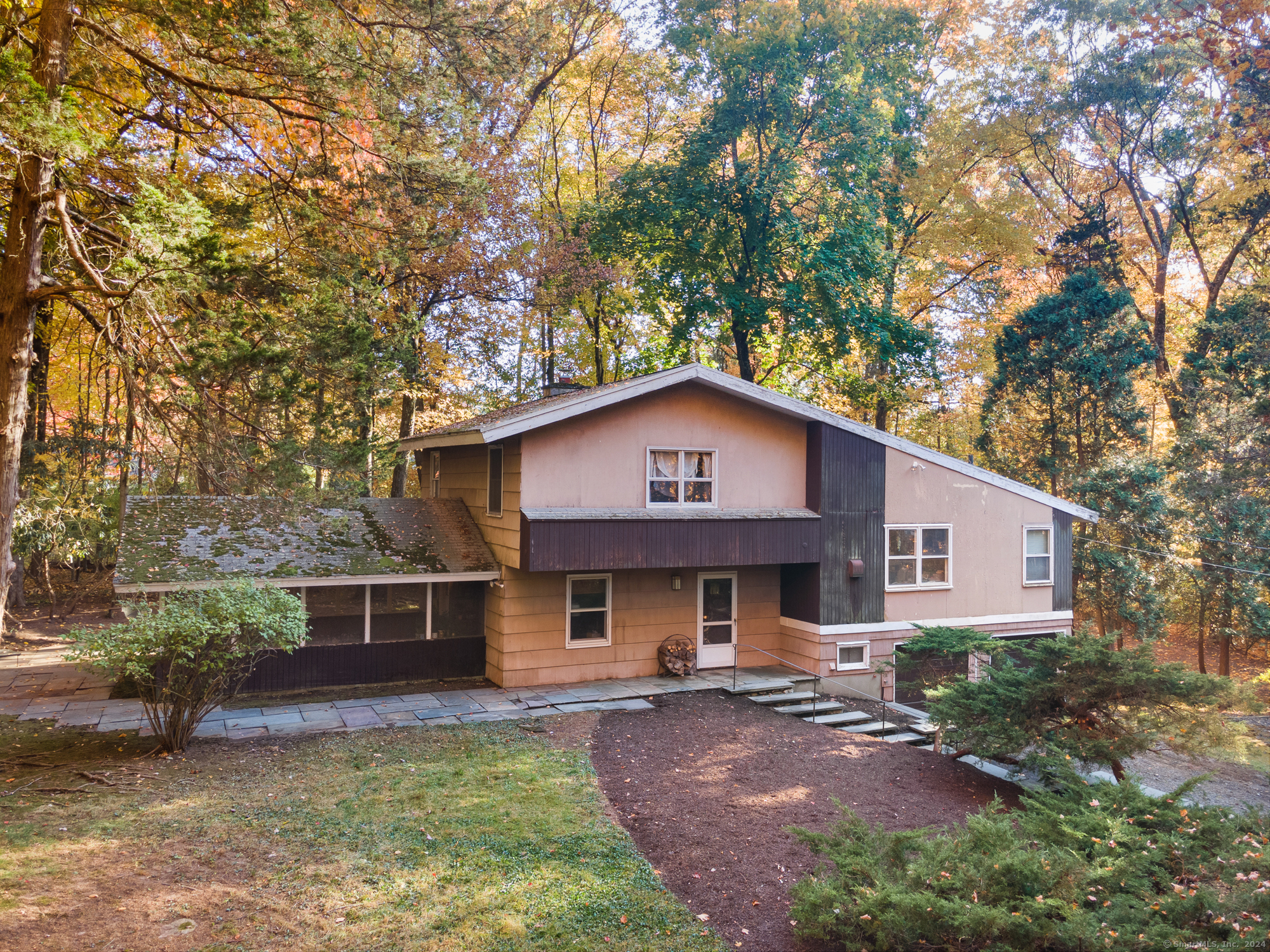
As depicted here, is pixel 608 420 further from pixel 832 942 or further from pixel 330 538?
pixel 832 942

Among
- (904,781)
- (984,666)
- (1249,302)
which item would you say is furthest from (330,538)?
(1249,302)

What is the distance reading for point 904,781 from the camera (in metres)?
9.94

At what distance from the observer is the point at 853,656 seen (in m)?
15.3

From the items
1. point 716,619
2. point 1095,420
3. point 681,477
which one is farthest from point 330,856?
point 1095,420

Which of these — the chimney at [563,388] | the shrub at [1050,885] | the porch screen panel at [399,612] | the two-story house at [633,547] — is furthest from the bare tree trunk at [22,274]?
the shrub at [1050,885]

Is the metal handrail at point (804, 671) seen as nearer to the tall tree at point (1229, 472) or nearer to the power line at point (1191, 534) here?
the power line at point (1191, 534)

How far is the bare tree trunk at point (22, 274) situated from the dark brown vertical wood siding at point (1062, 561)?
62.1ft

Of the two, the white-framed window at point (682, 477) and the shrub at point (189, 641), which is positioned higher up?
the white-framed window at point (682, 477)

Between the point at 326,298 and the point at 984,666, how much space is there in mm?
10652

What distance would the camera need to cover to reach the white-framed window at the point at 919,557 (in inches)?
621

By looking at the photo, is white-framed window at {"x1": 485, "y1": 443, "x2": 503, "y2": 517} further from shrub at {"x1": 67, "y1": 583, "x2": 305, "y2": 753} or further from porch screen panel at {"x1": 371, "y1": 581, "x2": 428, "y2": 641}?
shrub at {"x1": 67, "y1": 583, "x2": 305, "y2": 753}

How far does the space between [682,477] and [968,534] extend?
684cm

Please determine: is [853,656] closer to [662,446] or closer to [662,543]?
[662,543]

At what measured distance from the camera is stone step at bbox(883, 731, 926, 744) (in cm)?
1234
